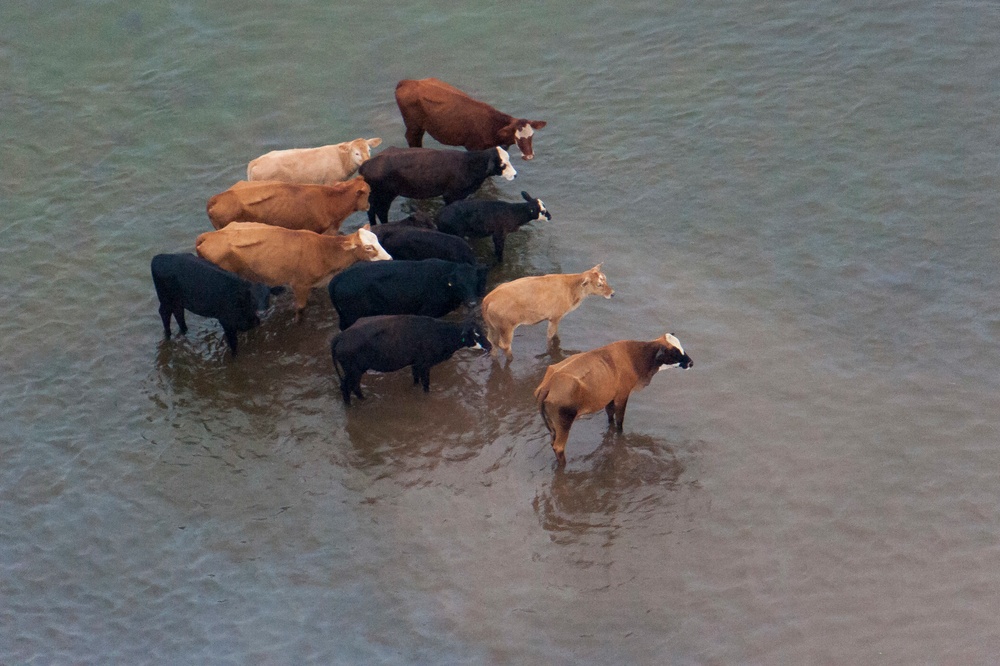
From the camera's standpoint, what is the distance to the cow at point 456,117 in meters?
13.2

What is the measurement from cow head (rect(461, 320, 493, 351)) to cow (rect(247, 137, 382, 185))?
125 inches

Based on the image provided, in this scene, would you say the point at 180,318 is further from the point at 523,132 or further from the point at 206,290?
the point at 523,132

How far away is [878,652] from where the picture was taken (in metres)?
8.09

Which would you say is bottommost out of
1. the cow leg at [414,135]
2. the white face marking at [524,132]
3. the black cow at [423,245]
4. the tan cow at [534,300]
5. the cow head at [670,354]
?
the cow head at [670,354]

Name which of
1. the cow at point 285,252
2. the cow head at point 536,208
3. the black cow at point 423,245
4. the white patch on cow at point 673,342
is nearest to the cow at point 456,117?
the cow head at point 536,208

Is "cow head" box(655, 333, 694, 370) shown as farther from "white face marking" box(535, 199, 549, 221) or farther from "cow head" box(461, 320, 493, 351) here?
"white face marking" box(535, 199, 549, 221)

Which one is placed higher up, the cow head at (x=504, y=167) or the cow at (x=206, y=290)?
the cow head at (x=504, y=167)

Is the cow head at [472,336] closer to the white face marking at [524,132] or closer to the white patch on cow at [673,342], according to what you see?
the white patch on cow at [673,342]

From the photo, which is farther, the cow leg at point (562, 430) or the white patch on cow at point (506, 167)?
the white patch on cow at point (506, 167)

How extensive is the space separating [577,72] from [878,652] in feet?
28.8

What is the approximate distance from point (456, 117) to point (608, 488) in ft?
17.3

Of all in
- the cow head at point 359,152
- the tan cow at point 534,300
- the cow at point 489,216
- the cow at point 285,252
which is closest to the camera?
the tan cow at point 534,300

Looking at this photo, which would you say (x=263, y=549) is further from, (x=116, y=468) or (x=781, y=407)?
(x=781, y=407)

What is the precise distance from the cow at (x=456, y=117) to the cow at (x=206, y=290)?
10.7 ft
